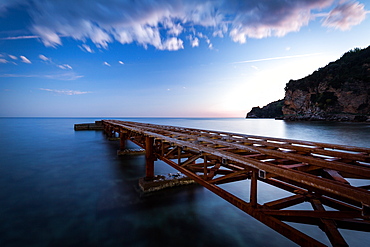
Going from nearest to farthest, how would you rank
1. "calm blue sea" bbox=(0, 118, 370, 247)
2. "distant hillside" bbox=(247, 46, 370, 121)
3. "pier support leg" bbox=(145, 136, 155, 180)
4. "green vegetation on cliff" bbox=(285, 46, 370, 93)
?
"calm blue sea" bbox=(0, 118, 370, 247), "pier support leg" bbox=(145, 136, 155, 180), "distant hillside" bbox=(247, 46, 370, 121), "green vegetation on cliff" bbox=(285, 46, 370, 93)

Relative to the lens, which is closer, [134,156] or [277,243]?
[277,243]

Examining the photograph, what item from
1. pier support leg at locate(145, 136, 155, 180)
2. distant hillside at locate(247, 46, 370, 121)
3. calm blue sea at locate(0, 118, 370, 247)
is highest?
distant hillside at locate(247, 46, 370, 121)

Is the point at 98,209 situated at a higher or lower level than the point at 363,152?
lower

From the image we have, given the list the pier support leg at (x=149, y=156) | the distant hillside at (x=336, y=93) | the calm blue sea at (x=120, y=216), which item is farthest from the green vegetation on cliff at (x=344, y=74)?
the pier support leg at (x=149, y=156)

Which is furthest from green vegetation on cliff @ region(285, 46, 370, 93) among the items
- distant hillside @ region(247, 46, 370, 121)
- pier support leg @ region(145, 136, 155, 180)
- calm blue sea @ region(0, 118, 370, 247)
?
pier support leg @ region(145, 136, 155, 180)

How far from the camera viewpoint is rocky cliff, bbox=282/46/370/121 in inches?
2803

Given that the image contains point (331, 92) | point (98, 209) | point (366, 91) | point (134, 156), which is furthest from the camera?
point (331, 92)

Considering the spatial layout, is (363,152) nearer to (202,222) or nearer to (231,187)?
(202,222)

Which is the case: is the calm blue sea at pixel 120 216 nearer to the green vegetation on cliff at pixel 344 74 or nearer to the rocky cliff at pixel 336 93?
the rocky cliff at pixel 336 93

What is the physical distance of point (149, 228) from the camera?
6.43 meters

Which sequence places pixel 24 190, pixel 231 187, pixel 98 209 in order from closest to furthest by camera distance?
pixel 98 209, pixel 24 190, pixel 231 187

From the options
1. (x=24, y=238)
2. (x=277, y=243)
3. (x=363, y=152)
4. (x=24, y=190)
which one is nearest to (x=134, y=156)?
(x=24, y=190)

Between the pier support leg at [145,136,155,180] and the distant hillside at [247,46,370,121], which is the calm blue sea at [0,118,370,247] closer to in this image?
the pier support leg at [145,136,155,180]

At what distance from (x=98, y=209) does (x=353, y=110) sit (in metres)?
104
